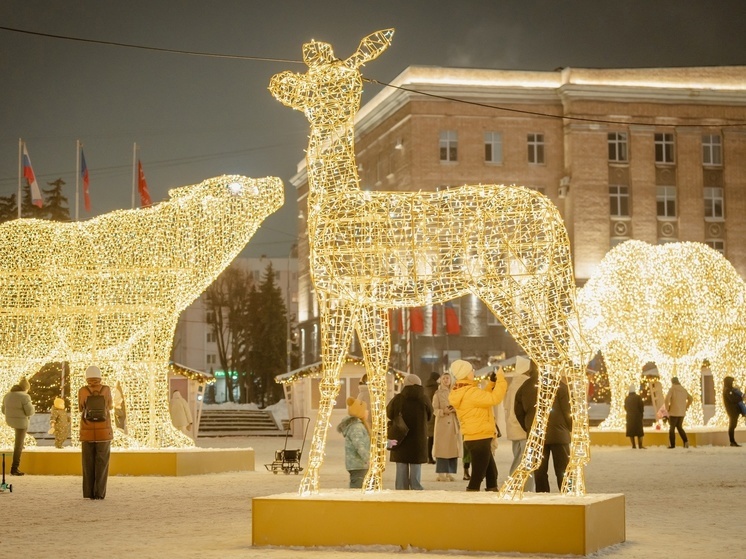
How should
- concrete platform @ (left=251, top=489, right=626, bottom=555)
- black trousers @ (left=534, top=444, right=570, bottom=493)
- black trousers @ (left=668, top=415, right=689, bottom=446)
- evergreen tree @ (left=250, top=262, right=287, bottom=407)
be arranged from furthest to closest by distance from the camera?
evergreen tree @ (left=250, top=262, right=287, bottom=407) → black trousers @ (left=668, top=415, right=689, bottom=446) → black trousers @ (left=534, top=444, right=570, bottom=493) → concrete platform @ (left=251, top=489, right=626, bottom=555)

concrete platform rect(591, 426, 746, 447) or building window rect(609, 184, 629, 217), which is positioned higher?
building window rect(609, 184, 629, 217)

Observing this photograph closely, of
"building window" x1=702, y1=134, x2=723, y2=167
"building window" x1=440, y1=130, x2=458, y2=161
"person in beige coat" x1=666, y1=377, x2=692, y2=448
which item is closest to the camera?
"person in beige coat" x1=666, y1=377, x2=692, y2=448

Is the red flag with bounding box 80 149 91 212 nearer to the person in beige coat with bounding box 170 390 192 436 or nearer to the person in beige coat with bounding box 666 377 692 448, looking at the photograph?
the person in beige coat with bounding box 170 390 192 436

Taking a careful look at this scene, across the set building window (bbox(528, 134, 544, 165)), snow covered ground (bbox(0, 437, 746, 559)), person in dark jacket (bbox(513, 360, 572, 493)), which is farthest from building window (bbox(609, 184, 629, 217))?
person in dark jacket (bbox(513, 360, 572, 493))

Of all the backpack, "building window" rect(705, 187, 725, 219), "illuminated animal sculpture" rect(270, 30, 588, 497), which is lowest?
the backpack

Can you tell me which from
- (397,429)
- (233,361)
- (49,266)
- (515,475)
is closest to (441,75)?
(233,361)

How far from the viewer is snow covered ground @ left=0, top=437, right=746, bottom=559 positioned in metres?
10.3

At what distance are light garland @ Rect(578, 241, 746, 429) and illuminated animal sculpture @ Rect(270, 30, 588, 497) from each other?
17.2m

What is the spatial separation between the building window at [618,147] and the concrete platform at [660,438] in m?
32.0

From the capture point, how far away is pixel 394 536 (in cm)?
1026

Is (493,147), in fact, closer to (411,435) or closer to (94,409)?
(94,409)

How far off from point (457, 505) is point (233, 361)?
67.9 metres

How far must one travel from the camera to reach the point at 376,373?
11312 mm

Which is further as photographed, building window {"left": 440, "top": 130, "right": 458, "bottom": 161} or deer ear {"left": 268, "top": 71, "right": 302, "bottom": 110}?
building window {"left": 440, "top": 130, "right": 458, "bottom": 161}
